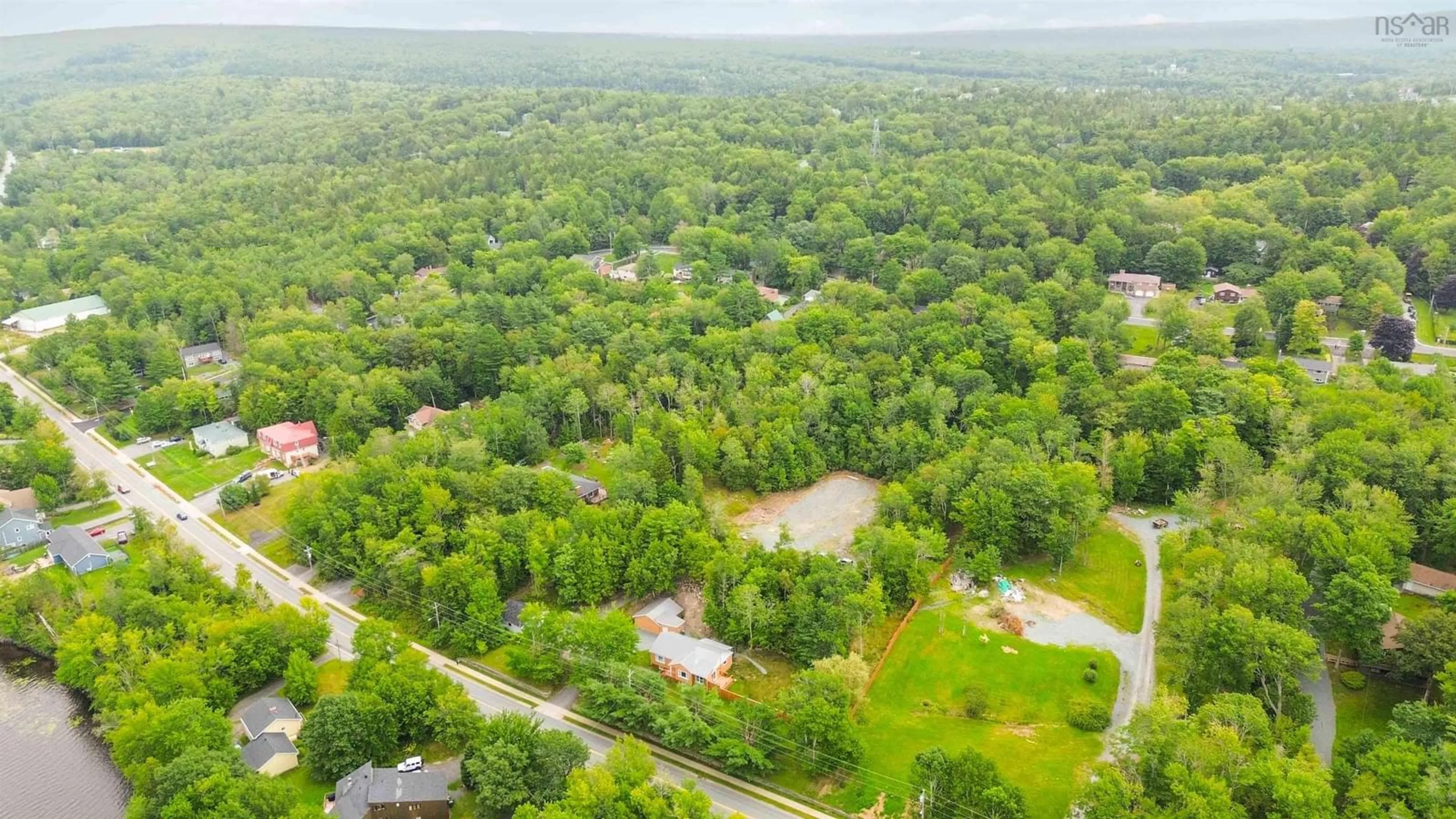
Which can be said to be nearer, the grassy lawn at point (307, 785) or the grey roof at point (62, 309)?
the grassy lawn at point (307, 785)

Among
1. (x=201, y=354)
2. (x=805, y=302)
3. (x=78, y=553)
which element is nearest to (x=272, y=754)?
(x=78, y=553)

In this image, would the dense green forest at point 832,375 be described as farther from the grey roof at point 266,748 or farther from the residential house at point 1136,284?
the grey roof at point 266,748

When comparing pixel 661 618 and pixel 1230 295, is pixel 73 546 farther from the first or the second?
pixel 1230 295

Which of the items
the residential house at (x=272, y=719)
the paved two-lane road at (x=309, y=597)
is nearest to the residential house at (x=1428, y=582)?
the paved two-lane road at (x=309, y=597)

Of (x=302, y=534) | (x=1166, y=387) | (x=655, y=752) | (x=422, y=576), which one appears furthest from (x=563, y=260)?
(x=655, y=752)

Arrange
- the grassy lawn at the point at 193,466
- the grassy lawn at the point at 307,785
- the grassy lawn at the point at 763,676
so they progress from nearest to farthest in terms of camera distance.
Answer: the grassy lawn at the point at 307,785, the grassy lawn at the point at 763,676, the grassy lawn at the point at 193,466
